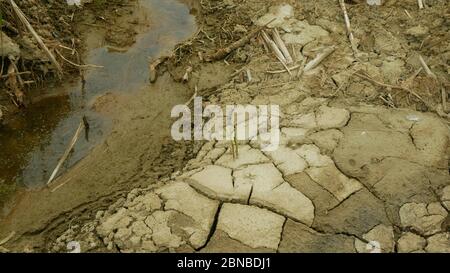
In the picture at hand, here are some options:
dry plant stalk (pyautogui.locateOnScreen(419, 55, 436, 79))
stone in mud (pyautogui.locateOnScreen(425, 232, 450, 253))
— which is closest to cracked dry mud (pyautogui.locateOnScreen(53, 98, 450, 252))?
stone in mud (pyautogui.locateOnScreen(425, 232, 450, 253))

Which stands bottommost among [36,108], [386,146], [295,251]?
[295,251]

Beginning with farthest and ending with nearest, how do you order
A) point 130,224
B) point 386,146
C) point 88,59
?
point 88,59 < point 386,146 < point 130,224

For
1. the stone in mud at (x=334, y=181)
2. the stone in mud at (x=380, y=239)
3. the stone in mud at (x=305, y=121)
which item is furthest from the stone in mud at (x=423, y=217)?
the stone in mud at (x=305, y=121)

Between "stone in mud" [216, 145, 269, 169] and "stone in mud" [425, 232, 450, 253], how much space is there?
1.28 metres

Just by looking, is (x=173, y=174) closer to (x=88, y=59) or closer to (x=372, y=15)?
(x=88, y=59)

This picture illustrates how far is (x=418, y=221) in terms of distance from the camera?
9.98ft

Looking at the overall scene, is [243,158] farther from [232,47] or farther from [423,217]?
[232,47]

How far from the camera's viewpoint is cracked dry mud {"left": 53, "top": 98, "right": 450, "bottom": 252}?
3.02m

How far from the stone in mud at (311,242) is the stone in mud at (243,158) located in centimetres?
70

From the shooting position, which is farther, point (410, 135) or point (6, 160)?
point (6, 160)

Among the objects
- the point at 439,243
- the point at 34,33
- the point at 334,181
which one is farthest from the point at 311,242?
the point at 34,33

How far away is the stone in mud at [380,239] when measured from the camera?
2938 millimetres

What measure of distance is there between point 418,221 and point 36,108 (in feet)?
11.5
